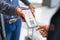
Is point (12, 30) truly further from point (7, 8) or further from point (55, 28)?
point (55, 28)

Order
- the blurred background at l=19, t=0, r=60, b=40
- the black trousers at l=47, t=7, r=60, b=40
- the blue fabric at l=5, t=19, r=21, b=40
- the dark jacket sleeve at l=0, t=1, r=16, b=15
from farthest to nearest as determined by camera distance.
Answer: the blurred background at l=19, t=0, r=60, b=40
the blue fabric at l=5, t=19, r=21, b=40
the dark jacket sleeve at l=0, t=1, r=16, b=15
the black trousers at l=47, t=7, r=60, b=40

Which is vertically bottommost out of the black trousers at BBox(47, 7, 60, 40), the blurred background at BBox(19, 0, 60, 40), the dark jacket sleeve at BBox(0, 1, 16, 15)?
the blurred background at BBox(19, 0, 60, 40)

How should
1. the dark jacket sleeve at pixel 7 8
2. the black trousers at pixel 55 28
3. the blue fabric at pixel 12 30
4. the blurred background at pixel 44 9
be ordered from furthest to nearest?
the blurred background at pixel 44 9 < the blue fabric at pixel 12 30 < the dark jacket sleeve at pixel 7 8 < the black trousers at pixel 55 28

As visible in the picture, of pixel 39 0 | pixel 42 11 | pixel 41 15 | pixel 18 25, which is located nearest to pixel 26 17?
pixel 18 25

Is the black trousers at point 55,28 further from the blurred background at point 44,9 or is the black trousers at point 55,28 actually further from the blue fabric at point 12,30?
the blurred background at point 44,9

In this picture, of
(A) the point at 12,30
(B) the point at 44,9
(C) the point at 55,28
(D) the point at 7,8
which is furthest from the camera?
(B) the point at 44,9

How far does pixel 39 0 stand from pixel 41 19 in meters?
1.44

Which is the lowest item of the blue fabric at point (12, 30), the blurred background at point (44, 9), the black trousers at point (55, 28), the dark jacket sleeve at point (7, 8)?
the blurred background at point (44, 9)

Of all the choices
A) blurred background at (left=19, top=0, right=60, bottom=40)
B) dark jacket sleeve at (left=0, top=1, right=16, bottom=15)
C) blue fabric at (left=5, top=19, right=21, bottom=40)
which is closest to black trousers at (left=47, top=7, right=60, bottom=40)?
dark jacket sleeve at (left=0, top=1, right=16, bottom=15)

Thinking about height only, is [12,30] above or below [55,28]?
below

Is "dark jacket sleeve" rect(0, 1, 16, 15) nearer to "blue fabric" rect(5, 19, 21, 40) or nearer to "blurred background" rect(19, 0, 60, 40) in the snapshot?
"blue fabric" rect(5, 19, 21, 40)

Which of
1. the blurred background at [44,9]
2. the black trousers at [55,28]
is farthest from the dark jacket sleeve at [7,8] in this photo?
the blurred background at [44,9]

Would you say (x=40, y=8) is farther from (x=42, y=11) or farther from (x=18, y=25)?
(x=18, y=25)

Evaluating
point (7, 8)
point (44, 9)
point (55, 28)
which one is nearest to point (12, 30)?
→ point (7, 8)
